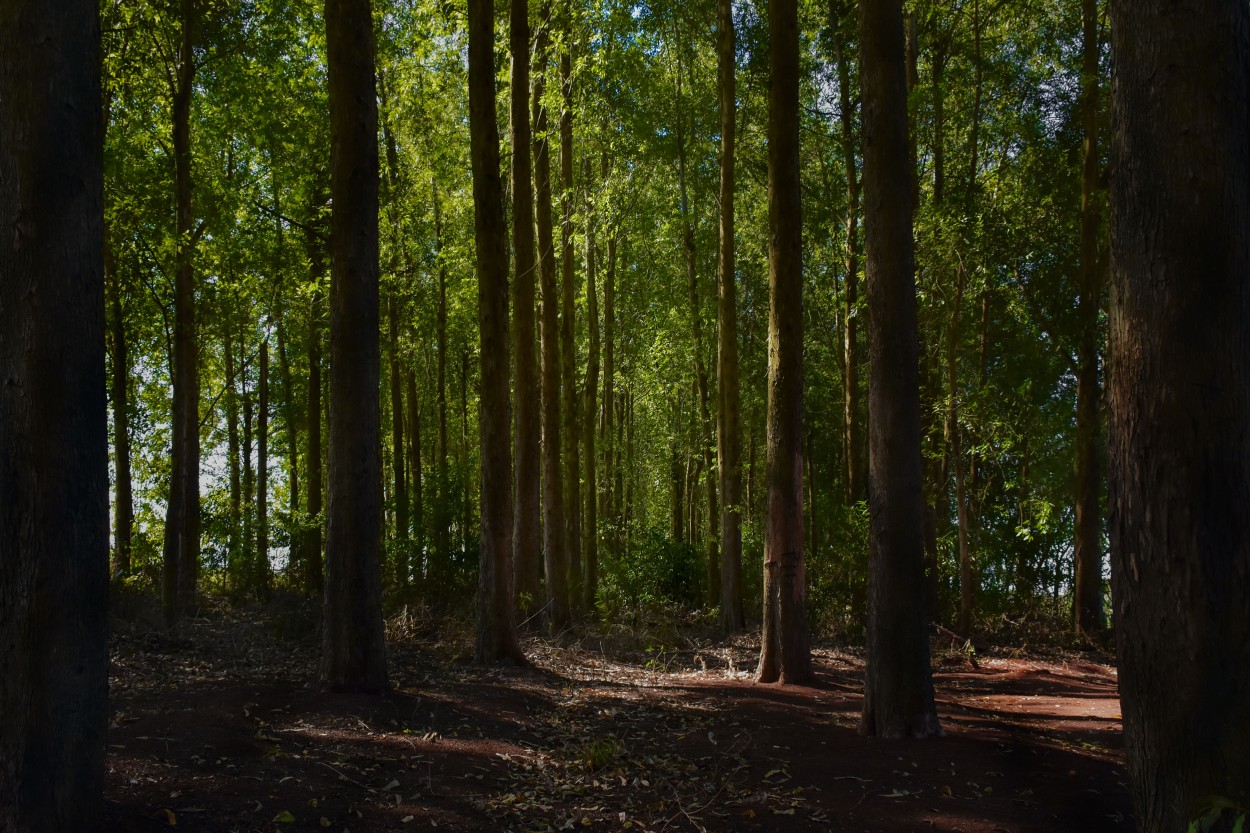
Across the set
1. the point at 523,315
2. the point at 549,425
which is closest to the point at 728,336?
the point at 549,425

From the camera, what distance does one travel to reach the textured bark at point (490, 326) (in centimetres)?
1127

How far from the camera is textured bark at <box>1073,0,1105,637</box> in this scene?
49.7 ft

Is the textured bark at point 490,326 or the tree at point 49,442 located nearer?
the tree at point 49,442

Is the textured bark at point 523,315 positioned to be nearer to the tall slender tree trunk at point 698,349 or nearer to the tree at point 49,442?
the tall slender tree trunk at point 698,349

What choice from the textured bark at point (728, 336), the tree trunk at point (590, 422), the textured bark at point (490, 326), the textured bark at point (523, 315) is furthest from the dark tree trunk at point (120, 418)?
the textured bark at point (728, 336)

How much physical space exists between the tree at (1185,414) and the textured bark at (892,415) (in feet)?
12.6

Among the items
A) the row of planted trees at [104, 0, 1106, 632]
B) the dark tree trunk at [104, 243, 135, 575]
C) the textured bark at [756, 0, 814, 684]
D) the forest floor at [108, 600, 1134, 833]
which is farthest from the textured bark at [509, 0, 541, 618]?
the dark tree trunk at [104, 243, 135, 575]

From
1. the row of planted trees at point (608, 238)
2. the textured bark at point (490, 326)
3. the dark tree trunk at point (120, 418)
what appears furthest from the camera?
the dark tree trunk at point (120, 418)

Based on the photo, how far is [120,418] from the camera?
18438 mm

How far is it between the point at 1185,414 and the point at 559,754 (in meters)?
6.16

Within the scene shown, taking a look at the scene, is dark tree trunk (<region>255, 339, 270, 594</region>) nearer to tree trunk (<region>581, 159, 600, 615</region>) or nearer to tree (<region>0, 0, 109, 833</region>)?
tree trunk (<region>581, 159, 600, 615</region>)

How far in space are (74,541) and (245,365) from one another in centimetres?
2401

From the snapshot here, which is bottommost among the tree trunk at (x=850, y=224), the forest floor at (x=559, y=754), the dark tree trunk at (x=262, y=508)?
the forest floor at (x=559, y=754)

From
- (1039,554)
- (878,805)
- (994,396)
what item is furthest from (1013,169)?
(878,805)
